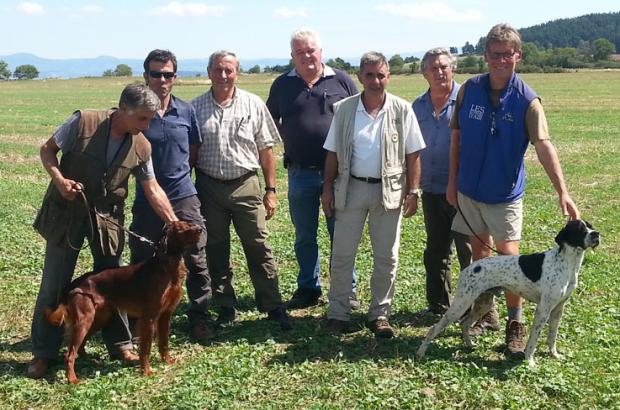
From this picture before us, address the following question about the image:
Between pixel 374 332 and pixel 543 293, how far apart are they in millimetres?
1569

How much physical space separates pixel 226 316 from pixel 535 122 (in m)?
3.30

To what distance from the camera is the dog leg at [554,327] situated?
5.39 m

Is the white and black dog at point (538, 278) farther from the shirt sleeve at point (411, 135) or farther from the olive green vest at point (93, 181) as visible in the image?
the olive green vest at point (93, 181)

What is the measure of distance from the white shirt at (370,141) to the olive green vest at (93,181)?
1744 mm

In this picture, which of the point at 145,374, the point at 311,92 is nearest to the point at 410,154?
the point at 311,92

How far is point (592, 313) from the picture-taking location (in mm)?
6445

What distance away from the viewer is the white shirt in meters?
5.69

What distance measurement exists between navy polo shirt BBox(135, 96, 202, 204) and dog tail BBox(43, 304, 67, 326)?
1127 mm

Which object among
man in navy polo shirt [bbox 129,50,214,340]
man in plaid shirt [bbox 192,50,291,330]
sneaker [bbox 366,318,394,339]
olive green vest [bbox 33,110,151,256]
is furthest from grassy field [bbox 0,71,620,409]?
olive green vest [bbox 33,110,151,256]

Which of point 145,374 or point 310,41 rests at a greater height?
point 310,41

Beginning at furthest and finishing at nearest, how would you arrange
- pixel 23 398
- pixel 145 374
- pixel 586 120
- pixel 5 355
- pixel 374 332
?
1. pixel 586 120
2. pixel 374 332
3. pixel 5 355
4. pixel 145 374
5. pixel 23 398

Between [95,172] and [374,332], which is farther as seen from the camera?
[374,332]

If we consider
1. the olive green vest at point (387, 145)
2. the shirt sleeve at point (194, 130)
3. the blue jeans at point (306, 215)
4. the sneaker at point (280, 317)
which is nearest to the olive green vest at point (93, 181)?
the shirt sleeve at point (194, 130)

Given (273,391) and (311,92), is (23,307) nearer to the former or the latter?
(273,391)
